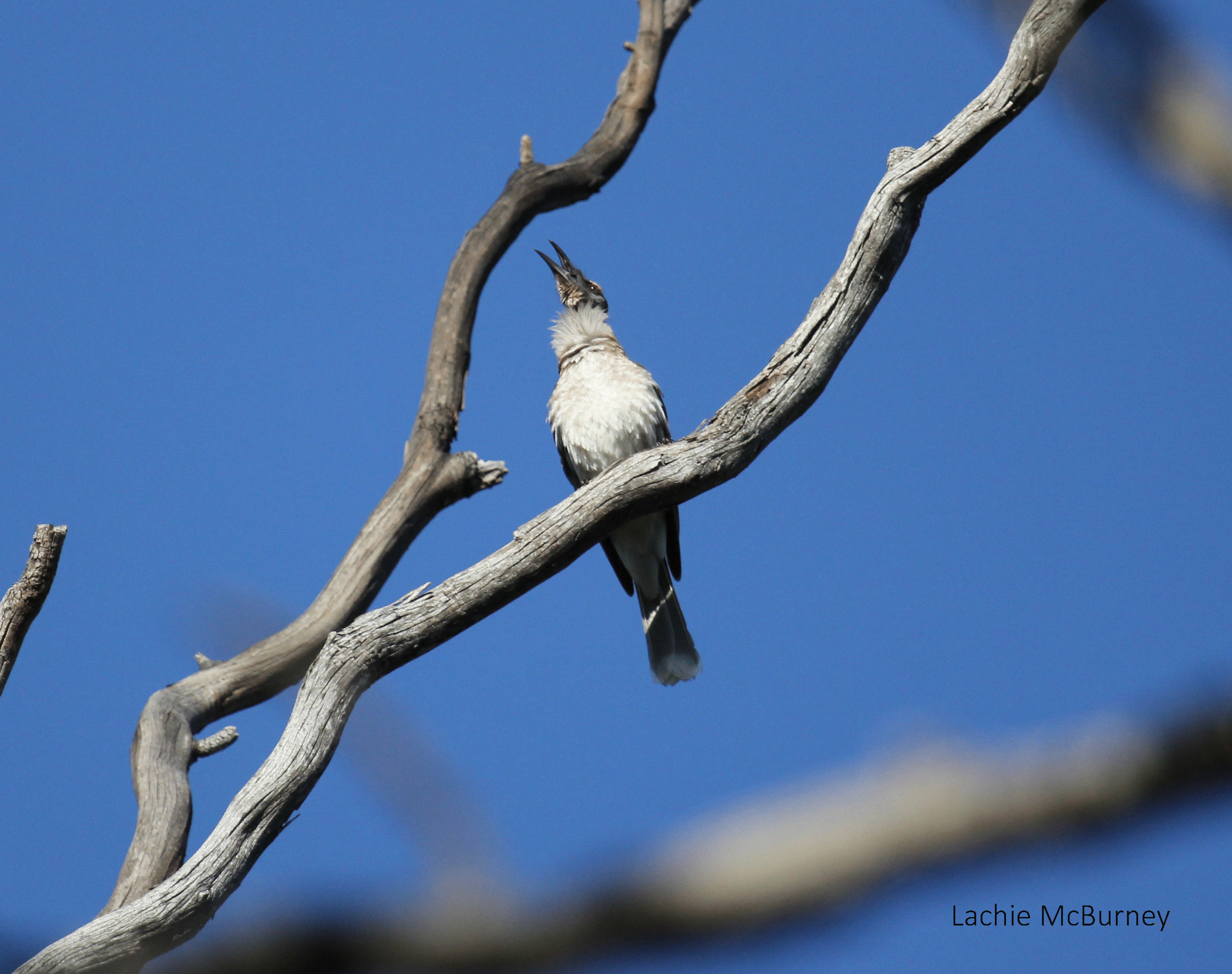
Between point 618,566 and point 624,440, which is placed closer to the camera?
point 624,440

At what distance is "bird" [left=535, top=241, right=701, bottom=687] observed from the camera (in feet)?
22.5

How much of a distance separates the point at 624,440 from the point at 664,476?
7.57 ft

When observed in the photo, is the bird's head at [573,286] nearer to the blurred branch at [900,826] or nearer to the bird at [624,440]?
the bird at [624,440]

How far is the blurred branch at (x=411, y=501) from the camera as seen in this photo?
5.09 metres

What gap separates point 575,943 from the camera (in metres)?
1.20

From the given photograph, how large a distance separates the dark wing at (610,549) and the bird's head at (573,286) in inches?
48.1

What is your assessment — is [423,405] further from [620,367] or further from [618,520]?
[618,520]

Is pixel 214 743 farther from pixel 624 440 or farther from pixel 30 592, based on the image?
pixel 624 440

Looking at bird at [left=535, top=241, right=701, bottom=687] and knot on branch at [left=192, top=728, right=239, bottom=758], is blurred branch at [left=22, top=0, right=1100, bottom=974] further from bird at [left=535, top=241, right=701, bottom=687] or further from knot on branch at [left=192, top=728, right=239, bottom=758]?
bird at [left=535, top=241, right=701, bottom=687]

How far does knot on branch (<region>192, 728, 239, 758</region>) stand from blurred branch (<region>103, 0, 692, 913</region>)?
21mm

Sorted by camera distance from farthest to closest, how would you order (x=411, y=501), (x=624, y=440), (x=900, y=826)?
(x=624, y=440), (x=411, y=501), (x=900, y=826)

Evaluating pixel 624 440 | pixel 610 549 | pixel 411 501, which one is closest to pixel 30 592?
pixel 411 501

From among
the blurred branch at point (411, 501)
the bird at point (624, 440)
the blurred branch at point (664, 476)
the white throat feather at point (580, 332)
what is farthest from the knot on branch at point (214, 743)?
the white throat feather at point (580, 332)

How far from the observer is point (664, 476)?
14.9 feet
